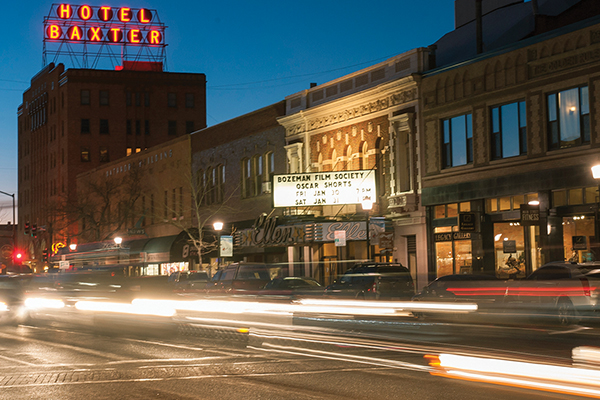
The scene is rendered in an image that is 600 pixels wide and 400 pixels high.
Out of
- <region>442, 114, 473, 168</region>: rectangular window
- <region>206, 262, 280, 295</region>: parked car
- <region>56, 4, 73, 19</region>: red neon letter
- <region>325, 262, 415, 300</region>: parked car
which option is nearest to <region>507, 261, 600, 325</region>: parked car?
<region>325, 262, 415, 300</region>: parked car

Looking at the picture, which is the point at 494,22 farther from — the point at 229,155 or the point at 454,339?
the point at 454,339

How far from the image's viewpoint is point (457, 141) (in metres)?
31.4

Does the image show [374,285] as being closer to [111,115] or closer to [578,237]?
[578,237]

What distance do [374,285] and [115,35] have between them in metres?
68.9

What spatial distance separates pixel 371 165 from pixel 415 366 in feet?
78.6

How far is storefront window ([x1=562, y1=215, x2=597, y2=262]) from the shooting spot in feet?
85.9

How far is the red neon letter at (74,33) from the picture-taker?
280 ft

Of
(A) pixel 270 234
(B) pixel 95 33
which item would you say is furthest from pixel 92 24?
(A) pixel 270 234

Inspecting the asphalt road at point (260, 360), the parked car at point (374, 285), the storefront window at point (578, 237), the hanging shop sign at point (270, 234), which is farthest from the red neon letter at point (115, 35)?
the asphalt road at point (260, 360)

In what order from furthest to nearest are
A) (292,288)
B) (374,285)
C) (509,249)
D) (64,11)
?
(64,11) < (509,249) < (374,285) < (292,288)

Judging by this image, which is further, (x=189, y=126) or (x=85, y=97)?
(x=189, y=126)

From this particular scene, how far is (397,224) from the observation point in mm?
34125

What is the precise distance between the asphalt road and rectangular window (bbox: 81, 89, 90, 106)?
221 ft

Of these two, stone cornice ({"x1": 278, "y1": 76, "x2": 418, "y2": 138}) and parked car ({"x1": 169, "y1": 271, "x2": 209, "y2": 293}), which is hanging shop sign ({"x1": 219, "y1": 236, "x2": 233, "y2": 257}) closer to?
parked car ({"x1": 169, "y1": 271, "x2": 209, "y2": 293})
